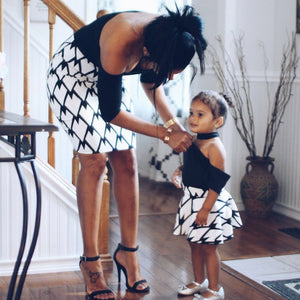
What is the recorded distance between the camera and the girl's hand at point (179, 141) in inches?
82.7

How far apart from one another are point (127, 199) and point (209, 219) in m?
→ 0.37

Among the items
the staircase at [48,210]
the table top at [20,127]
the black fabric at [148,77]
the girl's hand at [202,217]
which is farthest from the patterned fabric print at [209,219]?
the table top at [20,127]

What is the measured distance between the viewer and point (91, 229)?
2.31 meters

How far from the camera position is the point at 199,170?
2242 mm

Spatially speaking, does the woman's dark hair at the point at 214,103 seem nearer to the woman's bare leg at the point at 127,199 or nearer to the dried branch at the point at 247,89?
the woman's bare leg at the point at 127,199

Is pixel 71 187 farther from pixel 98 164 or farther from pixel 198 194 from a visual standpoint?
pixel 198 194

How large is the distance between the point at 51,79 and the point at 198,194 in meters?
0.74

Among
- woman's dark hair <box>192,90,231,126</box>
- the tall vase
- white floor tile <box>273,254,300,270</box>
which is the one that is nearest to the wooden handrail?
woman's dark hair <box>192,90,231,126</box>

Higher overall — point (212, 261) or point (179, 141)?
point (179, 141)

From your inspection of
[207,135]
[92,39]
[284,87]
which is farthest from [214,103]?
[284,87]

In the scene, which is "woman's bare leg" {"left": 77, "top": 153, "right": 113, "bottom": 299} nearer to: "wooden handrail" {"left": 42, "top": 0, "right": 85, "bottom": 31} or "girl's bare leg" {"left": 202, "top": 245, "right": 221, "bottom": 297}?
"girl's bare leg" {"left": 202, "top": 245, "right": 221, "bottom": 297}

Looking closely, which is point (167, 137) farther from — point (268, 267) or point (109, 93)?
point (268, 267)

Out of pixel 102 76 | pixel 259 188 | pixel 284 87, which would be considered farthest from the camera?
pixel 284 87

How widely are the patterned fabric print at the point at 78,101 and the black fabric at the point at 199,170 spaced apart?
303 mm
